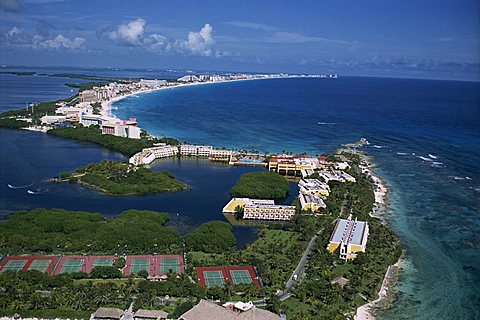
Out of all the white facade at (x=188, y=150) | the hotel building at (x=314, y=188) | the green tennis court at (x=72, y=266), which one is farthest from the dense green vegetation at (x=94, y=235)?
the white facade at (x=188, y=150)

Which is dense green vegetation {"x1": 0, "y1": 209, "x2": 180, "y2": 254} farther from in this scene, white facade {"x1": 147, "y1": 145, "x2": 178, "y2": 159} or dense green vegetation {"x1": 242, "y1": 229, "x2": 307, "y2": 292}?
white facade {"x1": 147, "y1": 145, "x2": 178, "y2": 159}

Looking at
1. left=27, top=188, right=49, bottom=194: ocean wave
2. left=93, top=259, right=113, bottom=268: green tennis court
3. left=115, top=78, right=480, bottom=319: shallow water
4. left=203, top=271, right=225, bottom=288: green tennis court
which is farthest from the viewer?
left=27, top=188, right=49, bottom=194: ocean wave

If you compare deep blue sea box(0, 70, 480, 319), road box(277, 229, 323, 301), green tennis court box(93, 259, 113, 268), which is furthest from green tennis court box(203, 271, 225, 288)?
deep blue sea box(0, 70, 480, 319)

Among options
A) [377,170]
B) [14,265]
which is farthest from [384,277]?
[377,170]

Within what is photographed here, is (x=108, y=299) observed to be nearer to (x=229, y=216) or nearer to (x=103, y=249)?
(x=103, y=249)

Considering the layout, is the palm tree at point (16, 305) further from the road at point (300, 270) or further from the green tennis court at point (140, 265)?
the road at point (300, 270)

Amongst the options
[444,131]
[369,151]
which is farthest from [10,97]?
[444,131]
